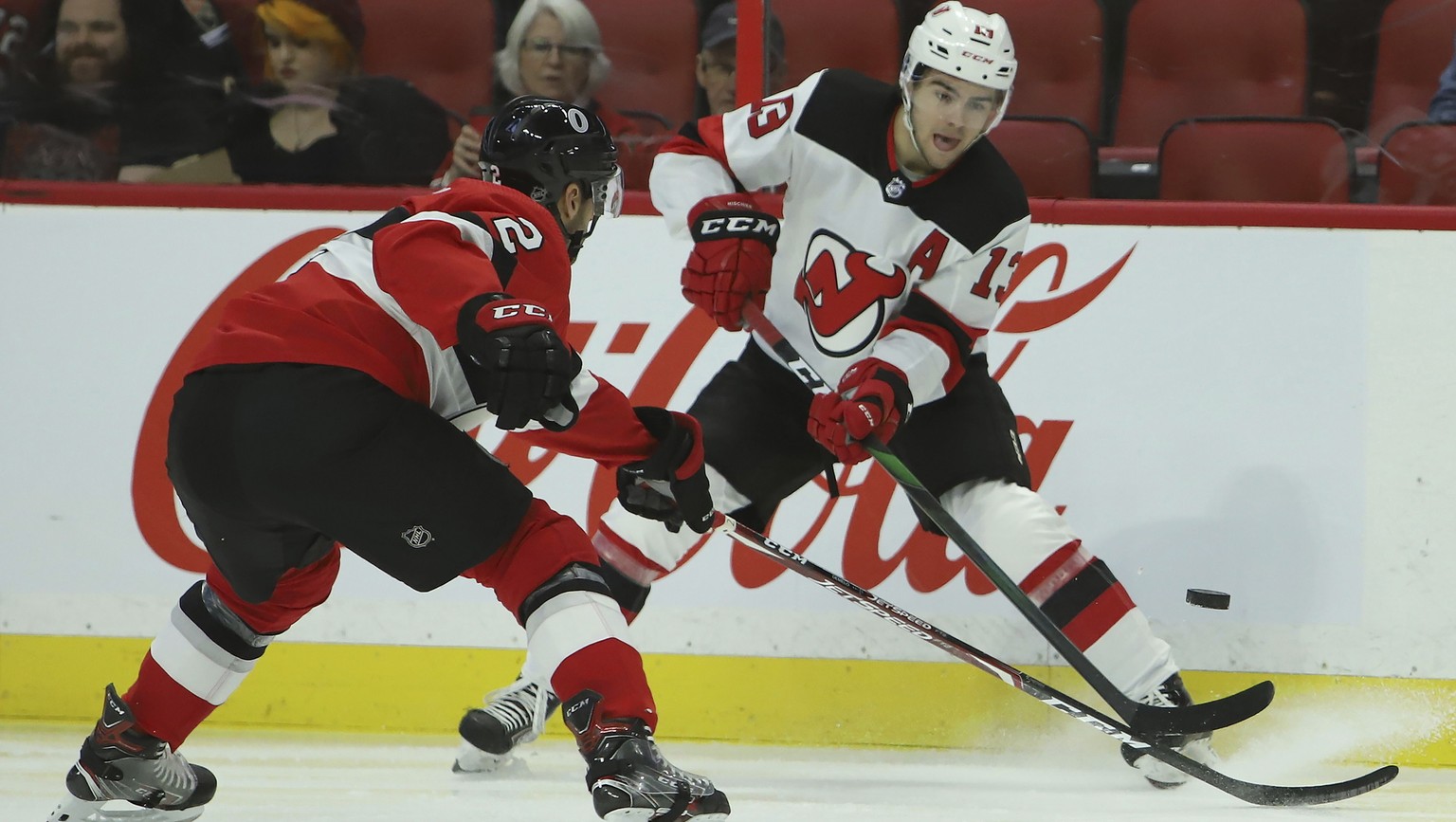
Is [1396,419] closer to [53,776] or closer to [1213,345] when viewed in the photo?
[1213,345]

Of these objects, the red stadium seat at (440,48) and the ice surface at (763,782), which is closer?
the ice surface at (763,782)

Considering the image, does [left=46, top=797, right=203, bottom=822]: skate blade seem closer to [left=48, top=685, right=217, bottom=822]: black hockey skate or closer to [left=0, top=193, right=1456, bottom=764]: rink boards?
[left=48, top=685, right=217, bottom=822]: black hockey skate

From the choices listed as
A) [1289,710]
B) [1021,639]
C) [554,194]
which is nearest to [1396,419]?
[1289,710]

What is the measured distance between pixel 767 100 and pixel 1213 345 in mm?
1067

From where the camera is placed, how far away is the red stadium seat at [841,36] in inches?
135

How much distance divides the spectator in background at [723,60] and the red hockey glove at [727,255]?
58 cm

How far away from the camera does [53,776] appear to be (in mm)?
2828

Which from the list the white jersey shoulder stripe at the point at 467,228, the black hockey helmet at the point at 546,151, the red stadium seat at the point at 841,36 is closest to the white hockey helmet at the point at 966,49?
the red stadium seat at the point at 841,36

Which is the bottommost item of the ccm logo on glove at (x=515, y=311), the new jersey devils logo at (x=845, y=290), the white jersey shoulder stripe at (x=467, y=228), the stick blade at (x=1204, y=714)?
the stick blade at (x=1204, y=714)

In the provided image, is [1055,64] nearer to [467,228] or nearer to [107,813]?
[467,228]

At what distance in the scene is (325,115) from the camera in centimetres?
354

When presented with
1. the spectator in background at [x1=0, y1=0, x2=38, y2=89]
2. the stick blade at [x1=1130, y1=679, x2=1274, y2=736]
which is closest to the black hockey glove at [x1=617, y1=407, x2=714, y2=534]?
the stick blade at [x1=1130, y1=679, x2=1274, y2=736]

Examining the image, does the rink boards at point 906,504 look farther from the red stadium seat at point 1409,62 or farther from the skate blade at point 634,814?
the skate blade at point 634,814

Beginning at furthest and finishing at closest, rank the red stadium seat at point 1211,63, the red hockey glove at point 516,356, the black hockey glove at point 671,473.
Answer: the red stadium seat at point 1211,63 < the black hockey glove at point 671,473 < the red hockey glove at point 516,356
